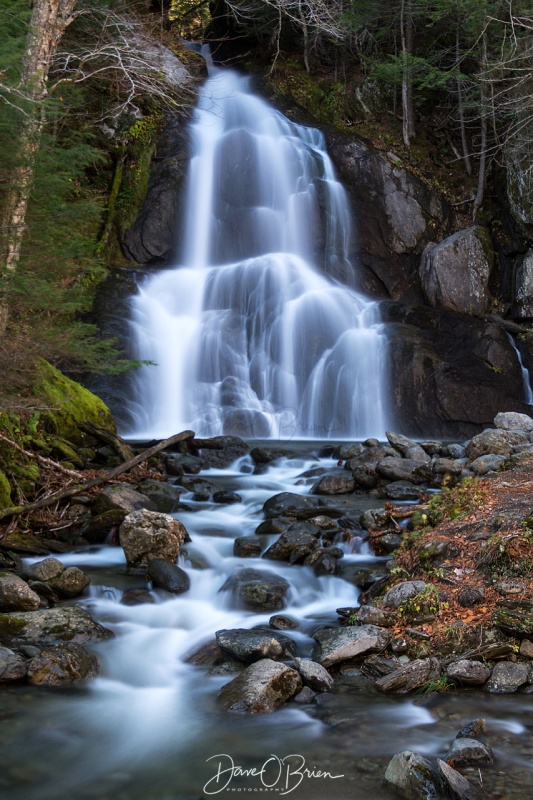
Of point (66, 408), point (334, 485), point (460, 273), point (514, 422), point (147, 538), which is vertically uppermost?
point (460, 273)

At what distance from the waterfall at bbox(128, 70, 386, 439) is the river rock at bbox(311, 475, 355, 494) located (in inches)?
163

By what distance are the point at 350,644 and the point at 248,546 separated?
231 cm

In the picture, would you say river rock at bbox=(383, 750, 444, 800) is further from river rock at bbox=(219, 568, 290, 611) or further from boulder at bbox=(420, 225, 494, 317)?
boulder at bbox=(420, 225, 494, 317)

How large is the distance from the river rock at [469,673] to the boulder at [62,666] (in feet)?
7.87

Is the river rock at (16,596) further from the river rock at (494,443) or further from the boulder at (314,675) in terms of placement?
the river rock at (494,443)

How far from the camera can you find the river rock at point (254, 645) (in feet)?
15.0

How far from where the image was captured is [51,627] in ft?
15.6

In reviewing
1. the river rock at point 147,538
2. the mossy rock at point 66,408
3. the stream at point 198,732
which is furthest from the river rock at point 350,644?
the mossy rock at point 66,408

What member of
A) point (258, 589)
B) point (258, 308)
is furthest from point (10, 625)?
point (258, 308)

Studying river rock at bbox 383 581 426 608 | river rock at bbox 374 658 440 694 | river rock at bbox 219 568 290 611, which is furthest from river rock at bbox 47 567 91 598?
river rock at bbox 374 658 440 694

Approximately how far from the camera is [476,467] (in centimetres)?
855

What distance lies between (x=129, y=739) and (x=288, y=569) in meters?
2.59

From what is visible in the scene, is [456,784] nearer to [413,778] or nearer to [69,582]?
[413,778]

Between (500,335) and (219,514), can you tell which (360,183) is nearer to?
(500,335)
